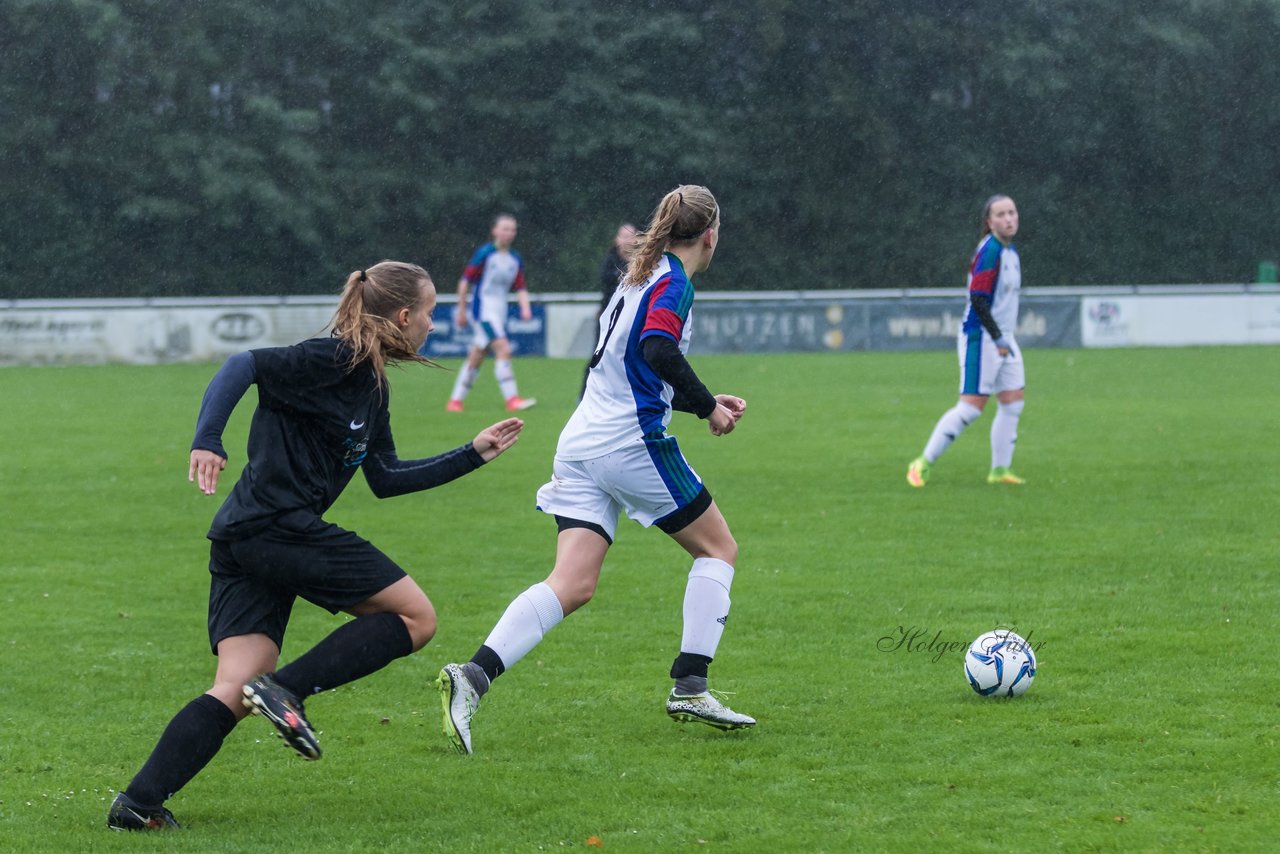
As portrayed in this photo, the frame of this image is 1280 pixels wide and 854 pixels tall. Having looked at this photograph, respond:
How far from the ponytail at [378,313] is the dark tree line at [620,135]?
35.2 meters

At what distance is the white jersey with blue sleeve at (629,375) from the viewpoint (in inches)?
204

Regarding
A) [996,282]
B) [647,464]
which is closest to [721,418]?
[647,464]

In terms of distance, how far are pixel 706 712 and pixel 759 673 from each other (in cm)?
91

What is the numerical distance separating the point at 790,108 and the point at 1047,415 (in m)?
27.0

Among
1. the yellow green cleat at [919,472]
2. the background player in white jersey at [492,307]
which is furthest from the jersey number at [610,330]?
the background player in white jersey at [492,307]

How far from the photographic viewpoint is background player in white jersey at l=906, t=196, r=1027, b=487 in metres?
10.9

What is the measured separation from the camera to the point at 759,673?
6.09 m

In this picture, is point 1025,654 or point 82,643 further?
point 82,643

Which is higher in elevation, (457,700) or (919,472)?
(919,472)

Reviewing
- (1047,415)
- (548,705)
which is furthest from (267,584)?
(1047,415)

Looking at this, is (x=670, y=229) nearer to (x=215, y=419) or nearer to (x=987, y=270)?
(x=215, y=419)

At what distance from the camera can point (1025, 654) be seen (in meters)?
5.62

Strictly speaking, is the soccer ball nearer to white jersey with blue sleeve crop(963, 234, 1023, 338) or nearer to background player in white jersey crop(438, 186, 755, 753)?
background player in white jersey crop(438, 186, 755, 753)

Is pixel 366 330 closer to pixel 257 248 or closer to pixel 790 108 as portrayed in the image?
pixel 257 248
